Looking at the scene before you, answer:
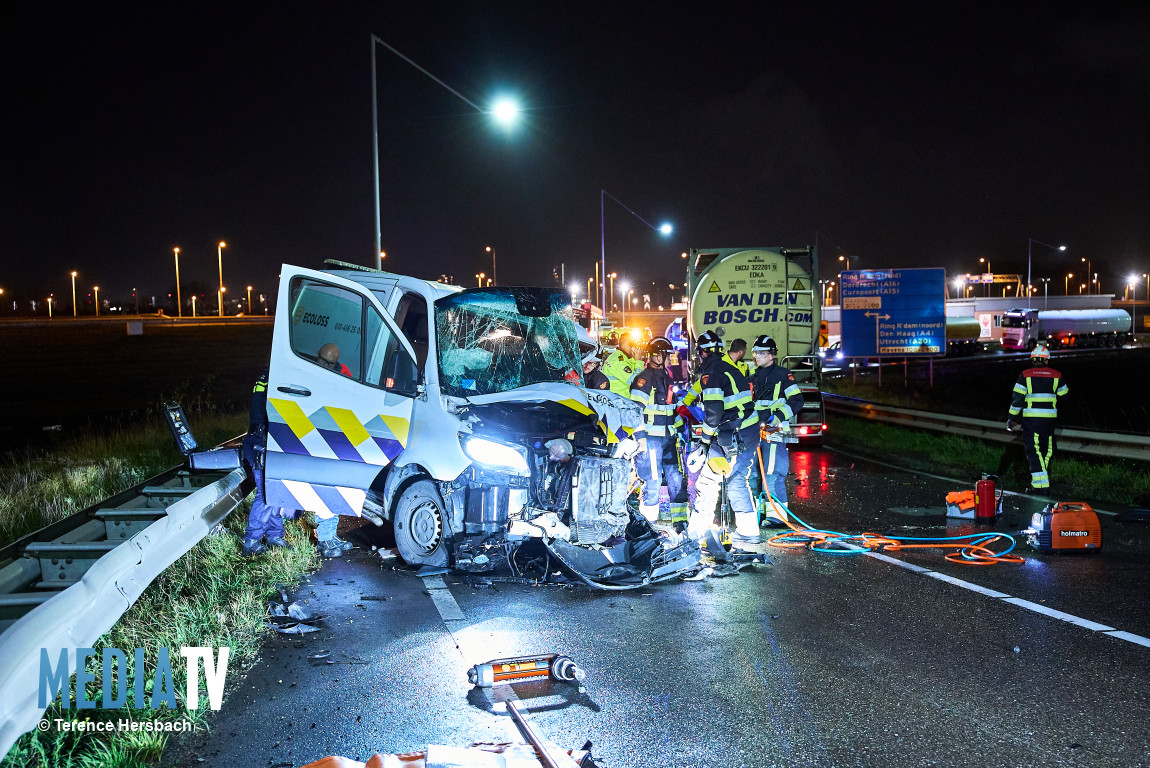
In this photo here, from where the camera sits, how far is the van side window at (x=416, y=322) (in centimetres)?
787

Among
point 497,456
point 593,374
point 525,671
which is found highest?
point 593,374

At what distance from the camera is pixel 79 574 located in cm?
497

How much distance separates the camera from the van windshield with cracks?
776 cm

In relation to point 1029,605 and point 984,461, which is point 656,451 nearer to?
point 1029,605

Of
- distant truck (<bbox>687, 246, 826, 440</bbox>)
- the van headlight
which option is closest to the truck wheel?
the van headlight

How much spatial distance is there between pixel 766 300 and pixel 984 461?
214 inches

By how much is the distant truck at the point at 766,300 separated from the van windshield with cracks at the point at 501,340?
9.17m

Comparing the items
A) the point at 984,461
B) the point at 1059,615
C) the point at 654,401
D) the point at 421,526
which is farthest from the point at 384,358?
the point at 984,461

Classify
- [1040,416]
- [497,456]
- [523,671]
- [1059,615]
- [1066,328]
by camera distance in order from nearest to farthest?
[523,671], [1059,615], [497,456], [1040,416], [1066,328]

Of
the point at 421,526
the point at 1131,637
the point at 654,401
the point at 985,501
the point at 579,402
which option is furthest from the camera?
the point at 654,401

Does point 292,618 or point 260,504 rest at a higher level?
point 260,504

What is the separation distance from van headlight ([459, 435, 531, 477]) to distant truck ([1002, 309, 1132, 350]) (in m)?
65.3

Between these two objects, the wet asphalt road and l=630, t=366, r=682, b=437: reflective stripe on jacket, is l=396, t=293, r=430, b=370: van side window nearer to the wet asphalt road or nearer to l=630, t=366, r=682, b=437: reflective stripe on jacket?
the wet asphalt road

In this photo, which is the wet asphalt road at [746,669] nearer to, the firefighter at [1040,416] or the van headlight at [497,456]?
the van headlight at [497,456]
